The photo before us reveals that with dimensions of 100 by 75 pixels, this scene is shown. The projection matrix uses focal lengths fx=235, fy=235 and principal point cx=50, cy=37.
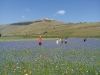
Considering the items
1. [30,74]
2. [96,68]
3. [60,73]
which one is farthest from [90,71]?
[30,74]

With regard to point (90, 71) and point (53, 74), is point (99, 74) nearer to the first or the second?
point (90, 71)

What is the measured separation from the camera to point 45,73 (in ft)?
33.3

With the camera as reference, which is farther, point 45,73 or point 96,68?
point 96,68

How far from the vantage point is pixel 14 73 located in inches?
399

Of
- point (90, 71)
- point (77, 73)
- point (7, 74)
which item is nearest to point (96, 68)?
point (90, 71)

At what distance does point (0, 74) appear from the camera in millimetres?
10016

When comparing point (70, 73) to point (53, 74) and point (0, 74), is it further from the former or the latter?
point (0, 74)

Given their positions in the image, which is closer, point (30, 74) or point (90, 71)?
point (30, 74)

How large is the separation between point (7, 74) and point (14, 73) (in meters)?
0.33

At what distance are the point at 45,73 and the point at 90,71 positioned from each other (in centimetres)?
211

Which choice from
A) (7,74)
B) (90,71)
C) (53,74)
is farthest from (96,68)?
(7,74)

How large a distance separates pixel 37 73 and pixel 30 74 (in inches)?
14.5

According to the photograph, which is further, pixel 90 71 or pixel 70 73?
pixel 90 71

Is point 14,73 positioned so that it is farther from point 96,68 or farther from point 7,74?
point 96,68
